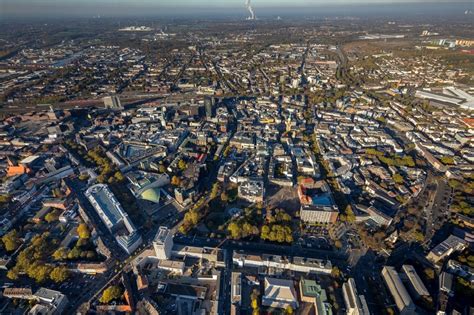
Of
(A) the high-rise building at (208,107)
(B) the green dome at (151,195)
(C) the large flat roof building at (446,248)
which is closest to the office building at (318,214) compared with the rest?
(C) the large flat roof building at (446,248)

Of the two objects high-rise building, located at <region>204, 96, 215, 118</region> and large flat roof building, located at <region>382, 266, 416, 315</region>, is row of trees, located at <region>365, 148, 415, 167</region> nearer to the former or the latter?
large flat roof building, located at <region>382, 266, 416, 315</region>

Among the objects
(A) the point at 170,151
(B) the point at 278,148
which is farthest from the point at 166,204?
(B) the point at 278,148

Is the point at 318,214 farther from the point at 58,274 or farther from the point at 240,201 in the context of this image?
the point at 58,274

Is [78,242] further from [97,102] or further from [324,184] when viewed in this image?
[97,102]

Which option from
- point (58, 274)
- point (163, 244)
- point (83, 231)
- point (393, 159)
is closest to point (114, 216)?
Result: point (83, 231)

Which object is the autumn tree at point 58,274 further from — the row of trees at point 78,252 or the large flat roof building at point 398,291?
the large flat roof building at point 398,291

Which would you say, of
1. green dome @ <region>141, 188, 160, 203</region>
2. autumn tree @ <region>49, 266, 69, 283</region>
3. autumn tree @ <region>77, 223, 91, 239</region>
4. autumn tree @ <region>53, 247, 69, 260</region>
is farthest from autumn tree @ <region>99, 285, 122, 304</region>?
green dome @ <region>141, 188, 160, 203</region>

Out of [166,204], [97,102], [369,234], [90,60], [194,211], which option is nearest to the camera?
[369,234]
